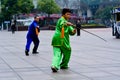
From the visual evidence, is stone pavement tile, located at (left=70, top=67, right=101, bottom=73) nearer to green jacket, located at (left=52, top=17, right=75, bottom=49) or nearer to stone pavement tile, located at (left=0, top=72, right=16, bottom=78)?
green jacket, located at (left=52, top=17, right=75, bottom=49)

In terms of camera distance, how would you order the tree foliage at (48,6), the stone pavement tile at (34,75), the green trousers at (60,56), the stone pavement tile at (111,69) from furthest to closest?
the tree foliage at (48,6) → the stone pavement tile at (111,69) → the green trousers at (60,56) → the stone pavement tile at (34,75)

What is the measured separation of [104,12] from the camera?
351 ft

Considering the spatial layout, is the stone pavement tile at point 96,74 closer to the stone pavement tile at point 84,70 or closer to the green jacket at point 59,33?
the stone pavement tile at point 84,70

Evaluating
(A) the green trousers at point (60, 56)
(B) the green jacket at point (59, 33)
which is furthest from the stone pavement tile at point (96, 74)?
(B) the green jacket at point (59, 33)

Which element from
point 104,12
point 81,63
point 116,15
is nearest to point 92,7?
point 104,12

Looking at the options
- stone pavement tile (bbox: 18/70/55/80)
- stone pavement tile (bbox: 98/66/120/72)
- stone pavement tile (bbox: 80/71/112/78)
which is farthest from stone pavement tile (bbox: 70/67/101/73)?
stone pavement tile (bbox: 18/70/55/80)

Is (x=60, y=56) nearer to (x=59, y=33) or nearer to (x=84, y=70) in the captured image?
(x=59, y=33)

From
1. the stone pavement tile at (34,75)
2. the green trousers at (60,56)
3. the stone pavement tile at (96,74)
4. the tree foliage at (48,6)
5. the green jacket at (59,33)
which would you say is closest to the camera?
the stone pavement tile at (34,75)

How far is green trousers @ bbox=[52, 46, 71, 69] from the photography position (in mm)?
10992

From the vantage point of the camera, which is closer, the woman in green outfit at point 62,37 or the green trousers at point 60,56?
the green trousers at point 60,56

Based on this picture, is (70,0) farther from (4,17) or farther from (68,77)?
(68,77)

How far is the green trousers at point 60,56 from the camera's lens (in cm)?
1099

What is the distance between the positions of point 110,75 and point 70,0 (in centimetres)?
10743

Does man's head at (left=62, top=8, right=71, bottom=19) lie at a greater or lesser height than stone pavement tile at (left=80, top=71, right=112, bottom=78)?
greater
